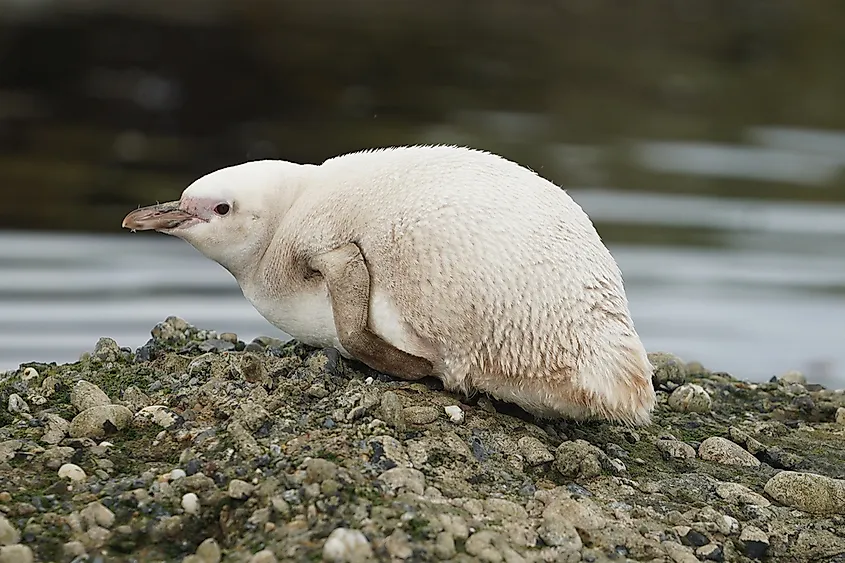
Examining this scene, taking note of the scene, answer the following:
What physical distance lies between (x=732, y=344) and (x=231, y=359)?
618 cm

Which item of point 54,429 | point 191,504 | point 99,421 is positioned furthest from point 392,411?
point 54,429

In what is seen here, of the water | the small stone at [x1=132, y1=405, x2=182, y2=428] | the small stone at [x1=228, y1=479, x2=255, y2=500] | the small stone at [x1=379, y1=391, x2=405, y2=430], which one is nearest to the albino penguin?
the small stone at [x1=379, y1=391, x2=405, y2=430]

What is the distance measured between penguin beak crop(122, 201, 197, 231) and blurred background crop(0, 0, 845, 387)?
11.3ft

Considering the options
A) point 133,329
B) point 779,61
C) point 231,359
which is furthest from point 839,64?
point 231,359

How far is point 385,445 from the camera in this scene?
5.27m

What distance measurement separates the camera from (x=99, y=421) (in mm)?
5629

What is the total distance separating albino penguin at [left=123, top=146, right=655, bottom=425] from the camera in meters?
5.68

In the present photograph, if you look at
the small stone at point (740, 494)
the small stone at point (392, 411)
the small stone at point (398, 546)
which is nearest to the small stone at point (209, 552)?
the small stone at point (398, 546)

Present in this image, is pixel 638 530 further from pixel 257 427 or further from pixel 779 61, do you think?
pixel 779 61

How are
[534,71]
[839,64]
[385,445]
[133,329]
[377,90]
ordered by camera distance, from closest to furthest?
1. [385,445]
2. [133,329]
3. [377,90]
4. [534,71]
5. [839,64]

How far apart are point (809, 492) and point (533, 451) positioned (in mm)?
1212

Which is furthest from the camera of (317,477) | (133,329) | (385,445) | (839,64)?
(839,64)

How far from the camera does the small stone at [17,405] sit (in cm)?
592

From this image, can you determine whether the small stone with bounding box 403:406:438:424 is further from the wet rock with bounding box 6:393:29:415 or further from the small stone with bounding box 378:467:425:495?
the wet rock with bounding box 6:393:29:415
